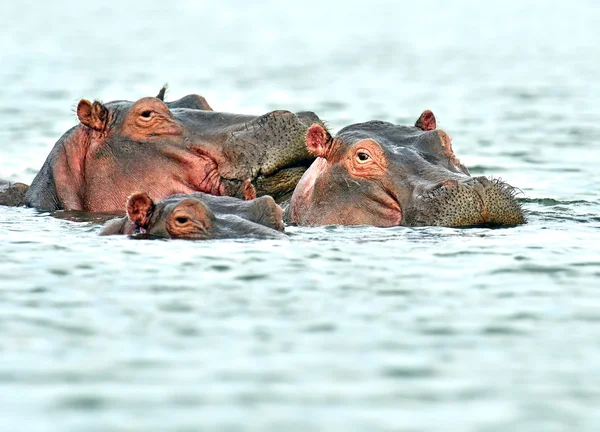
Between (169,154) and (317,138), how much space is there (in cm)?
161

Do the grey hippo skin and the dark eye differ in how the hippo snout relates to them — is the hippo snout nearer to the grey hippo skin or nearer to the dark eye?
the dark eye

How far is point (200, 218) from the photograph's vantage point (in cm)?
1108

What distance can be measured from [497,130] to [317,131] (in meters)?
11.3

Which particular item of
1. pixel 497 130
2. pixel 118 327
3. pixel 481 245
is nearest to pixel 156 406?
pixel 118 327

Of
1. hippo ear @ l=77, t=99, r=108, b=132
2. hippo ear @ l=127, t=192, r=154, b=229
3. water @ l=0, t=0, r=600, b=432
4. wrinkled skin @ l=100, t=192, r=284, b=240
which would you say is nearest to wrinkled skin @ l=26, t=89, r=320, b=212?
hippo ear @ l=77, t=99, r=108, b=132

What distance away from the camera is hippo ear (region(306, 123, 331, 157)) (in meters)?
12.6

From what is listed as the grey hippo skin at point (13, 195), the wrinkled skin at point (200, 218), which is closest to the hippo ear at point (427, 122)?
the wrinkled skin at point (200, 218)

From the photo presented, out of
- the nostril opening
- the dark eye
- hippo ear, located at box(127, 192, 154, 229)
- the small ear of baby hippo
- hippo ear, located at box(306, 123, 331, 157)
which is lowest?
hippo ear, located at box(127, 192, 154, 229)

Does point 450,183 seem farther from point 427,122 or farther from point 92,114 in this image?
point 92,114

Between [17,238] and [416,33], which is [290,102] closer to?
[17,238]

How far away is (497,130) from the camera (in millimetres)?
23422

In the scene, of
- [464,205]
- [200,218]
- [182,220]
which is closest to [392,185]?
[464,205]

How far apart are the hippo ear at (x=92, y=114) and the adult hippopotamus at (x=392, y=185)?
210cm

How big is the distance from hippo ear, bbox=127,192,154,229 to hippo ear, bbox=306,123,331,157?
1.95 metres
